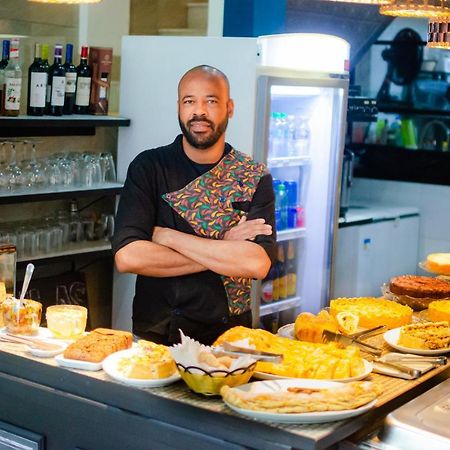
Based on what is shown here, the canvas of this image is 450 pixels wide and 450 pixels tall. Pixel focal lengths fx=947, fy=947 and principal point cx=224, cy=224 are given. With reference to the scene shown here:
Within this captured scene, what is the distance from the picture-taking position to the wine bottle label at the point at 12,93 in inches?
197

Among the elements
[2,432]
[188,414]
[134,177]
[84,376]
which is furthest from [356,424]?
[134,177]

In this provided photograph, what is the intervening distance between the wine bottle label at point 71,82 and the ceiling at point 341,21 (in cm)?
170

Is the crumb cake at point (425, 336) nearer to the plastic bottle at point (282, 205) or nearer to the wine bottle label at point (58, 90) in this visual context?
the plastic bottle at point (282, 205)

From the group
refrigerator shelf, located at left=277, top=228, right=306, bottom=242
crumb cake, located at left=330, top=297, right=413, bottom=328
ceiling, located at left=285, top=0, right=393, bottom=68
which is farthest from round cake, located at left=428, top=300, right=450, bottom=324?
ceiling, located at left=285, top=0, right=393, bottom=68

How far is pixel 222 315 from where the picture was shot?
12.2 feet

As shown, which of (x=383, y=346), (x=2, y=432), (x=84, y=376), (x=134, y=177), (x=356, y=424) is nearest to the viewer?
(x=356, y=424)

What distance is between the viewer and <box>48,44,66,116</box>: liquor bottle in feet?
17.2

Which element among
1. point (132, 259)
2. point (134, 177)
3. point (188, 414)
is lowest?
point (188, 414)

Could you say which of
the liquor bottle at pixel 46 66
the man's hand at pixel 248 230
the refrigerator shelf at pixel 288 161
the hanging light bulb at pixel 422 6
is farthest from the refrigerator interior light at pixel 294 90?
the hanging light bulb at pixel 422 6

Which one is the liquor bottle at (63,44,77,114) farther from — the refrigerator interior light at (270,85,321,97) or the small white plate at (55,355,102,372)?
the small white plate at (55,355,102,372)

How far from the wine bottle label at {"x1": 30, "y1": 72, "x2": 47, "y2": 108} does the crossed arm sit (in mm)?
1858

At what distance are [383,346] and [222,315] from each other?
676mm

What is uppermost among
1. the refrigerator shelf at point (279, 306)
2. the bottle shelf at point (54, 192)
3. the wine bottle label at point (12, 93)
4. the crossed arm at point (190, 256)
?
the wine bottle label at point (12, 93)

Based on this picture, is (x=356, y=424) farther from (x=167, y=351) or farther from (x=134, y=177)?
(x=134, y=177)
